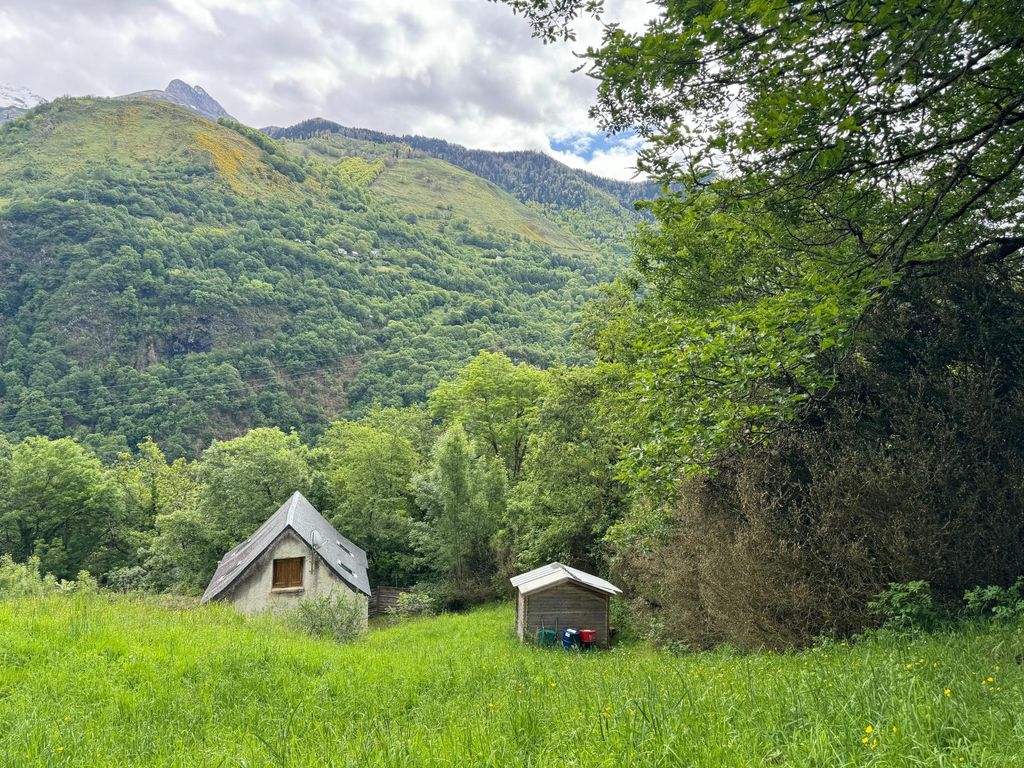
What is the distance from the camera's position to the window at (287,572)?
2698cm

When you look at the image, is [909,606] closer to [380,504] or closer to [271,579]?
[271,579]

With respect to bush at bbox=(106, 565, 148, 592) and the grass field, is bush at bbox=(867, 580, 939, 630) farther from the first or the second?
bush at bbox=(106, 565, 148, 592)

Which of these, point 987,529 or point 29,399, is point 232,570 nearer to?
point 987,529

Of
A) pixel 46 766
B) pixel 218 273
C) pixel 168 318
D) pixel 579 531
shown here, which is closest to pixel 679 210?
pixel 46 766

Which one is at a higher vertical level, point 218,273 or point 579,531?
point 218,273

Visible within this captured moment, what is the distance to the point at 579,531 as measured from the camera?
23.9 m

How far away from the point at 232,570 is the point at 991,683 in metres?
29.9

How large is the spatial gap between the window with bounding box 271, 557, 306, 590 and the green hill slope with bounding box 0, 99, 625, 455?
216 ft

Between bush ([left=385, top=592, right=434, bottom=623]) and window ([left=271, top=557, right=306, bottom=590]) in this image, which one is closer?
window ([left=271, top=557, right=306, bottom=590])

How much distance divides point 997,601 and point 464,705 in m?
6.03

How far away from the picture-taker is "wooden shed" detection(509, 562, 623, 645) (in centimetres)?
1933

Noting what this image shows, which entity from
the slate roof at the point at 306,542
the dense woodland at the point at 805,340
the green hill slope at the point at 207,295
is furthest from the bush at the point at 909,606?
the green hill slope at the point at 207,295

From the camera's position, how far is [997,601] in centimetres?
666

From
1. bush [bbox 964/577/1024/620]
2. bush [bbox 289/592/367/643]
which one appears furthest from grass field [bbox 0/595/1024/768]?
bush [bbox 289/592/367/643]
